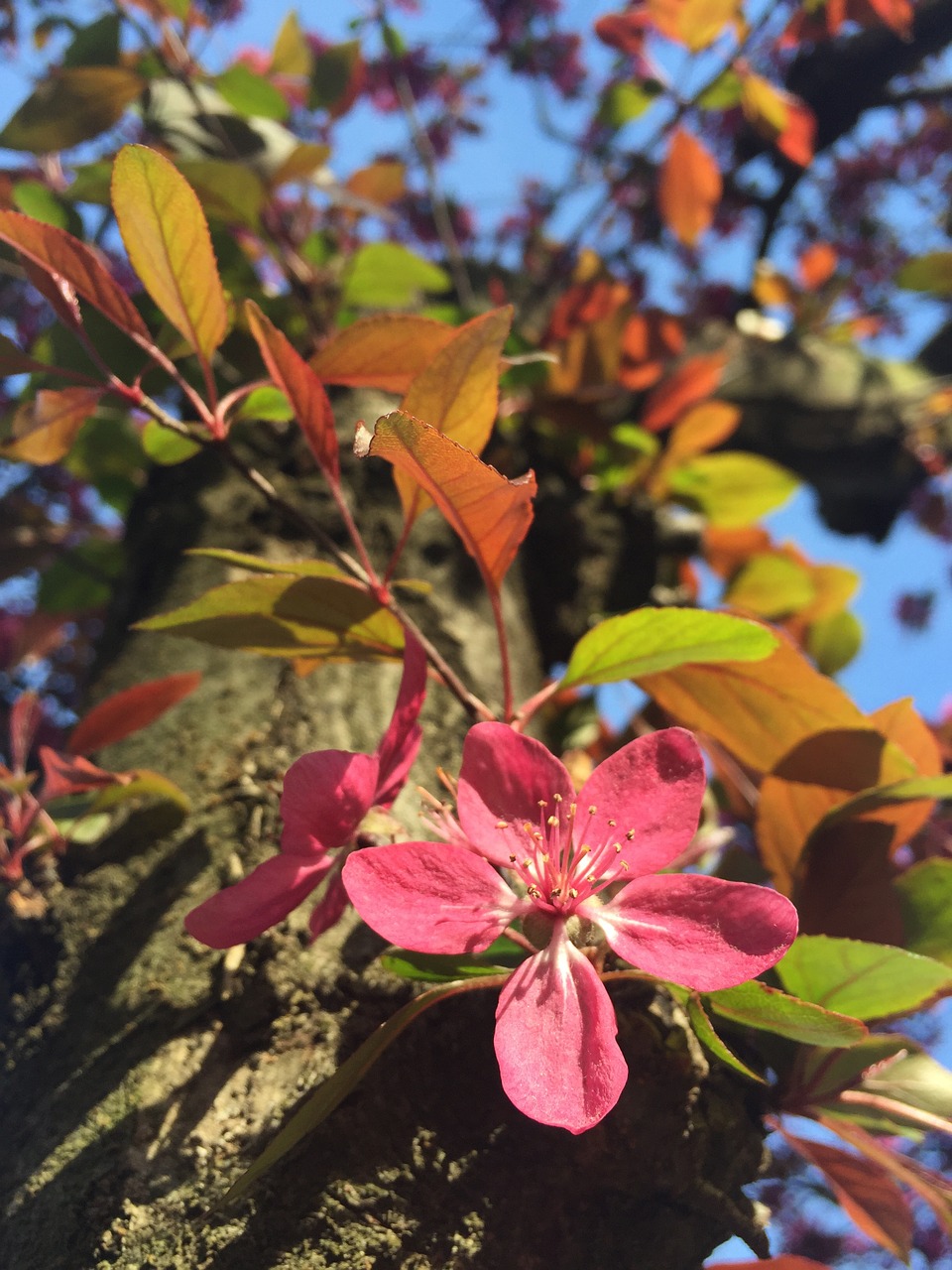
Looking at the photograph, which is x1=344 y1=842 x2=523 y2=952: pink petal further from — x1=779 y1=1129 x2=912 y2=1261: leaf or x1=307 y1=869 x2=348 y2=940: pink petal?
x1=779 y1=1129 x2=912 y2=1261: leaf

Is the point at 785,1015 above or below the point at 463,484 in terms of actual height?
below

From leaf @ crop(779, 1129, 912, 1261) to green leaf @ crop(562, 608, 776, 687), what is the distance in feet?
1.11

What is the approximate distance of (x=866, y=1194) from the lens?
60 centimetres

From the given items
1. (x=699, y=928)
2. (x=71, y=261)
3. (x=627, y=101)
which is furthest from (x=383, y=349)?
(x=627, y=101)

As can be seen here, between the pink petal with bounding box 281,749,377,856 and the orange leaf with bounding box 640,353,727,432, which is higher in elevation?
the pink petal with bounding box 281,749,377,856

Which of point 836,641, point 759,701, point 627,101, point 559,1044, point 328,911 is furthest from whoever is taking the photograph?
point 627,101

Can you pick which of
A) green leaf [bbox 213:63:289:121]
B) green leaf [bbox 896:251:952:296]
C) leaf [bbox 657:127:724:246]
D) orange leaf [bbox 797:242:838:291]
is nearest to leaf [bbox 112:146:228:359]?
green leaf [bbox 213:63:289:121]

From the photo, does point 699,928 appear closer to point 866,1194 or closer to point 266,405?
point 866,1194

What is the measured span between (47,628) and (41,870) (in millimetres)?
983

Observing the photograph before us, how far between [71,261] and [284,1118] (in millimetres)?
583

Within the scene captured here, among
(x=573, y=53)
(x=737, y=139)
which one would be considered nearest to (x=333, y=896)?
(x=737, y=139)

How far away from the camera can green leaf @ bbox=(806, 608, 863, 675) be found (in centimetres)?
137

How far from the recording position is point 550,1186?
1.70 ft

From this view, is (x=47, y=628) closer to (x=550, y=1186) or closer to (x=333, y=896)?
(x=333, y=896)
